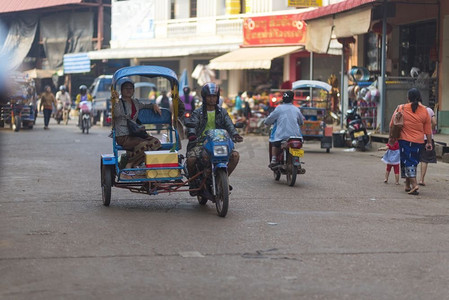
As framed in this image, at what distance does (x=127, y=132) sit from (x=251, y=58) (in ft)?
73.9

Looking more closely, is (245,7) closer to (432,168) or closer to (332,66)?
(332,66)

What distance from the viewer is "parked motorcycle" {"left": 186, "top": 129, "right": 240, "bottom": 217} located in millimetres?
9883

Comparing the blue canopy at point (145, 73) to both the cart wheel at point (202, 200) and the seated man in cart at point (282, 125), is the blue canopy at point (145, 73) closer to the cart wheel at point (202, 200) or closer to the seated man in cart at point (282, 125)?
the cart wheel at point (202, 200)

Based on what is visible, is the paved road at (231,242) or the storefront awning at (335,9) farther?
the storefront awning at (335,9)

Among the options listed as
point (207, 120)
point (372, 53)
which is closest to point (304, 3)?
point (372, 53)

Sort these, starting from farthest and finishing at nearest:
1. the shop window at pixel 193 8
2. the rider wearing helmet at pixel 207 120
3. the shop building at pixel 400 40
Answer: the shop window at pixel 193 8 < the shop building at pixel 400 40 < the rider wearing helmet at pixel 207 120

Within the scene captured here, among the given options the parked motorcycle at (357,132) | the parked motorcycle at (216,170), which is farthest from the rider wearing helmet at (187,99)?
the parked motorcycle at (216,170)

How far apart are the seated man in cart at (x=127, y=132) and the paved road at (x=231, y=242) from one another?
0.64 m

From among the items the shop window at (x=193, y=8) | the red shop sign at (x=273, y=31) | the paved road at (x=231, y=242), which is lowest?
the paved road at (x=231, y=242)

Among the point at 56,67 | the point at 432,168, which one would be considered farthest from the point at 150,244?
the point at 56,67

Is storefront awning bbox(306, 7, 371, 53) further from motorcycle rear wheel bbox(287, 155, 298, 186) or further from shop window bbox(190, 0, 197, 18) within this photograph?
shop window bbox(190, 0, 197, 18)

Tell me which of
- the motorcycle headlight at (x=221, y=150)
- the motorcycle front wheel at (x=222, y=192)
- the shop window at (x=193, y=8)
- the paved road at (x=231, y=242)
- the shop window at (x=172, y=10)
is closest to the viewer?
the paved road at (x=231, y=242)

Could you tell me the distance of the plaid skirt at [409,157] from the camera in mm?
12648

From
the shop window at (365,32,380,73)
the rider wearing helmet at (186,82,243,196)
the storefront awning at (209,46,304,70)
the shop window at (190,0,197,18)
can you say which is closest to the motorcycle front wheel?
the rider wearing helmet at (186,82,243,196)
